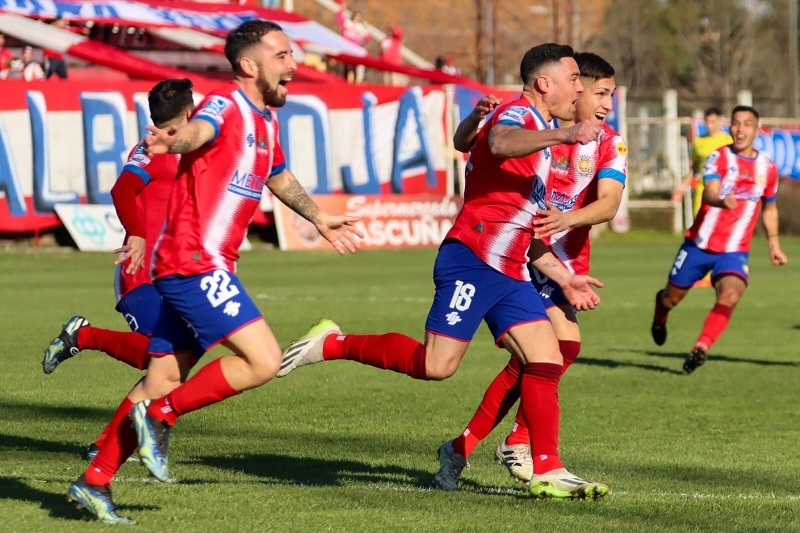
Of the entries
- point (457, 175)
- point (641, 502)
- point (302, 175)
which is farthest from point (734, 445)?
point (457, 175)

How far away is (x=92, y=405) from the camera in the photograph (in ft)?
33.1

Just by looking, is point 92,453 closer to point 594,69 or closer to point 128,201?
point 128,201

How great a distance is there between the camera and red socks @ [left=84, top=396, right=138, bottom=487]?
6.18 metres

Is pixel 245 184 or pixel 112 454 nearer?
pixel 112 454

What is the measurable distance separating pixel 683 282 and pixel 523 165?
21.1 feet

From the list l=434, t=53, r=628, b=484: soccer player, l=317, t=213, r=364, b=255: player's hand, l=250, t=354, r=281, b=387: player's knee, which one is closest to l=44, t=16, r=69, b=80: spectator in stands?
l=434, t=53, r=628, b=484: soccer player

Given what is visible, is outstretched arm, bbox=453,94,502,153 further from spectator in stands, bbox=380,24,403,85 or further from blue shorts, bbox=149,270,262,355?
spectator in stands, bbox=380,24,403,85

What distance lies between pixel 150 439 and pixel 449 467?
1.77m

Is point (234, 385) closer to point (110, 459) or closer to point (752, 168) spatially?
point (110, 459)

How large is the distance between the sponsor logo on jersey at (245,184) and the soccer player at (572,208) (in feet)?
4.65

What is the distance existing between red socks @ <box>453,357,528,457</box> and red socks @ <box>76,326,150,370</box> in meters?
1.89

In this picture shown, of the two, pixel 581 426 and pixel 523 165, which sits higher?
pixel 523 165

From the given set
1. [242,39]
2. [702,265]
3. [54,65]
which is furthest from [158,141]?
[54,65]

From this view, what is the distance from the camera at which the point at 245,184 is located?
21.0ft
